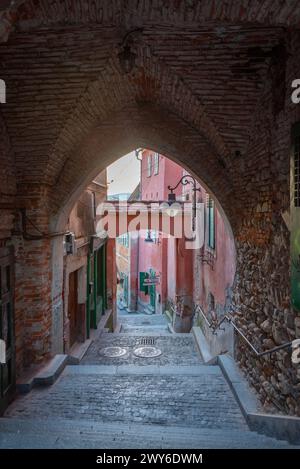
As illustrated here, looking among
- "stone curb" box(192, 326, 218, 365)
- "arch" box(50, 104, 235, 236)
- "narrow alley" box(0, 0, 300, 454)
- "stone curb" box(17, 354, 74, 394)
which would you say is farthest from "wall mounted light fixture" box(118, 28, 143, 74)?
"stone curb" box(192, 326, 218, 365)

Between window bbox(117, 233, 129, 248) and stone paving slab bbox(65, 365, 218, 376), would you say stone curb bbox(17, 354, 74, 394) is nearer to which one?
stone paving slab bbox(65, 365, 218, 376)

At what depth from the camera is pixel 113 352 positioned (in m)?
8.71

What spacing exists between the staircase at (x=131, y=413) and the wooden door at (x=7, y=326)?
0.24 meters

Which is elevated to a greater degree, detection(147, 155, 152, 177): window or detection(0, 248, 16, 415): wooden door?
detection(147, 155, 152, 177): window

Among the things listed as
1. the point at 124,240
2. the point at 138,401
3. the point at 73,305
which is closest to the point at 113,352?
the point at 73,305

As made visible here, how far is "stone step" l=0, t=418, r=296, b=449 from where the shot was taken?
10.4 feet

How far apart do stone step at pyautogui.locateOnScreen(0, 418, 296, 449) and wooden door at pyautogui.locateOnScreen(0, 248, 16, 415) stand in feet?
2.05

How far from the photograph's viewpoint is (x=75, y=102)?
4.85m

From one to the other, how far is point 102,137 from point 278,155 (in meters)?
3.18

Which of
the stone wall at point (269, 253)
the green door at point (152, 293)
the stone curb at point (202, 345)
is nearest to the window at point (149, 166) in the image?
the green door at point (152, 293)

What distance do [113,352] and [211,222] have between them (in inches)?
157

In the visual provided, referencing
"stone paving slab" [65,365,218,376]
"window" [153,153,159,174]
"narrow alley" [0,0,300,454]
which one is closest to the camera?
"narrow alley" [0,0,300,454]
